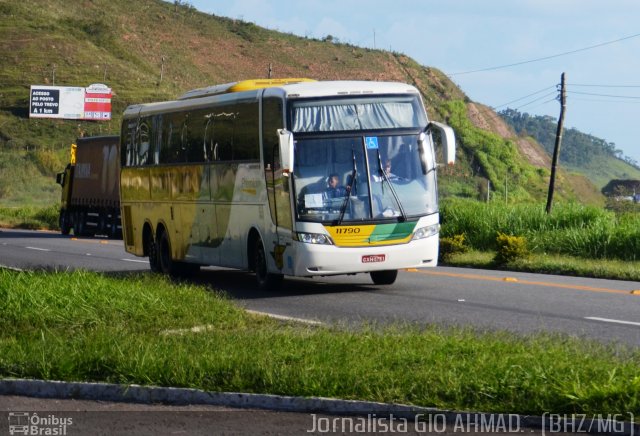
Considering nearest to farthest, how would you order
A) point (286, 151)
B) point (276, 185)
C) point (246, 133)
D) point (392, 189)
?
point (286, 151)
point (392, 189)
point (276, 185)
point (246, 133)

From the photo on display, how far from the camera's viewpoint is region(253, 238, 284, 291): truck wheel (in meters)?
19.4

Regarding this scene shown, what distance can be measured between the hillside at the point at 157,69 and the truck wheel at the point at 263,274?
60.2m

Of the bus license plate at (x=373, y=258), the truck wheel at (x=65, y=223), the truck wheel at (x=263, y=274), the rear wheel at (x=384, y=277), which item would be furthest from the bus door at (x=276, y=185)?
the truck wheel at (x=65, y=223)

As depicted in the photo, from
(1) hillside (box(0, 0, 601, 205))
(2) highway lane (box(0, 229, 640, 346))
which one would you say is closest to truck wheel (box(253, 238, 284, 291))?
(2) highway lane (box(0, 229, 640, 346))

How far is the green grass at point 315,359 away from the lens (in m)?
8.70

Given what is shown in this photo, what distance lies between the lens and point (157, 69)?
11519 centimetres

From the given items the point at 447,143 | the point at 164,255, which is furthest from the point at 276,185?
the point at 164,255

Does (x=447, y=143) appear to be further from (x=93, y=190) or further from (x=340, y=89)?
(x=93, y=190)

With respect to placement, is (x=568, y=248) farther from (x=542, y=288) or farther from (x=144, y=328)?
(x=144, y=328)

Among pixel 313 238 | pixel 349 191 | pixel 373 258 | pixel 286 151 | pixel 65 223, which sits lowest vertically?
pixel 65 223

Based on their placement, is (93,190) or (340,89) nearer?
(340,89)

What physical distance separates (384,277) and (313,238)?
2920mm

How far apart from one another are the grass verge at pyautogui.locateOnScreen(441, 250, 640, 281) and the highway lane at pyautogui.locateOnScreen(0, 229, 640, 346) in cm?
88

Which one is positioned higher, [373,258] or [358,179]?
[358,179]
